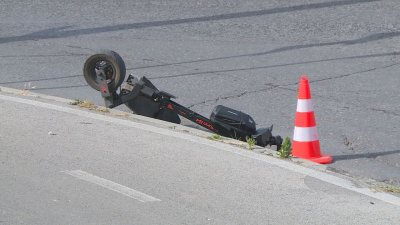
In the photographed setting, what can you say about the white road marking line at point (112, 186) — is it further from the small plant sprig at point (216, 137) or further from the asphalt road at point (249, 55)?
the asphalt road at point (249, 55)

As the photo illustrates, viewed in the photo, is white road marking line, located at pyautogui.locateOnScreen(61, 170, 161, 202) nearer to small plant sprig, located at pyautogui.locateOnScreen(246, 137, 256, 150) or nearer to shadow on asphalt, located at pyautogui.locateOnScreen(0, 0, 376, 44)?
small plant sprig, located at pyautogui.locateOnScreen(246, 137, 256, 150)

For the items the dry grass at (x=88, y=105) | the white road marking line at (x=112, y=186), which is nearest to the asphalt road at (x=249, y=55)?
the dry grass at (x=88, y=105)

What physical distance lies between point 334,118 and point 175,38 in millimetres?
5057

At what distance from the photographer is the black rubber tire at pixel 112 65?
360 inches

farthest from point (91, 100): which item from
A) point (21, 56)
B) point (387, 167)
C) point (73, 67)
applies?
point (387, 167)

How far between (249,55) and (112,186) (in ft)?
21.0

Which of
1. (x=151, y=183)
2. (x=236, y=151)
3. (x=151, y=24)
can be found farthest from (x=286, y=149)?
(x=151, y=24)

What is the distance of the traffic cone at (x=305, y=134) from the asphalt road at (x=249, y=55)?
248mm

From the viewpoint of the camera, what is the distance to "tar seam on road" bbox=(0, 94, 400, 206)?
727 centimetres

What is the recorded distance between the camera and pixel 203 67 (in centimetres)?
1241

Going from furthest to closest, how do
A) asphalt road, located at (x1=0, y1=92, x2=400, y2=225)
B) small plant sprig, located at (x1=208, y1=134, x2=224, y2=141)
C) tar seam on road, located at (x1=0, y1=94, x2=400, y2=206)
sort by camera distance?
small plant sprig, located at (x1=208, y1=134, x2=224, y2=141) < tar seam on road, located at (x1=0, y1=94, x2=400, y2=206) < asphalt road, located at (x1=0, y1=92, x2=400, y2=225)

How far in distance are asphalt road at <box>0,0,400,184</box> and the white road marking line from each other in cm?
213

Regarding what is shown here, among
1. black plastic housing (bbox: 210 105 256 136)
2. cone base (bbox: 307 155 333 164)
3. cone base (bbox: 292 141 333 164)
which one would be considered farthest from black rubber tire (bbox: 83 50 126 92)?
cone base (bbox: 307 155 333 164)

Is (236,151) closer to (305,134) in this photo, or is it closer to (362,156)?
(305,134)
